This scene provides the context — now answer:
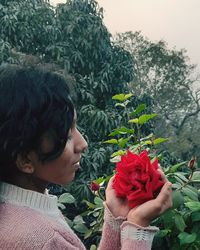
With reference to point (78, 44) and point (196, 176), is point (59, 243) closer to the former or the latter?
point (196, 176)

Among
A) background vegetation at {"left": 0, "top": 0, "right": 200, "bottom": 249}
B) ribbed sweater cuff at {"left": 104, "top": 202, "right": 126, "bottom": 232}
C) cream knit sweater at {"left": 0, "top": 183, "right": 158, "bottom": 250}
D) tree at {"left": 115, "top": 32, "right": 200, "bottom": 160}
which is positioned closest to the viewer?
cream knit sweater at {"left": 0, "top": 183, "right": 158, "bottom": 250}

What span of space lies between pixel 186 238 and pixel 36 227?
2.85 ft

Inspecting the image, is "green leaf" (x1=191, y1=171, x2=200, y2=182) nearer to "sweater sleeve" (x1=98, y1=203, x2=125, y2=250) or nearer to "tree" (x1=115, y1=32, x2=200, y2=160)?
"sweater sleeve" (x1=98, y1=203, x2=125, y2=250)

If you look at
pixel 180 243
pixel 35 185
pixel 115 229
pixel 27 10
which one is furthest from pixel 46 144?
pixel 27 10

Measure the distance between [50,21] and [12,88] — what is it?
5970 millimetres

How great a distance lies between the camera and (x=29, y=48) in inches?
261

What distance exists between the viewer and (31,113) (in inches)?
33.9

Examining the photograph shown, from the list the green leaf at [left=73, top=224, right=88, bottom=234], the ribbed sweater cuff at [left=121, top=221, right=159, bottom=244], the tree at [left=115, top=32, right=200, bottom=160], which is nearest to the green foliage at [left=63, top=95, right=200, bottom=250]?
the green leaf at [left=73, top=224, right=88, bottom=234]

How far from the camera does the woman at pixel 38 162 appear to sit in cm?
86

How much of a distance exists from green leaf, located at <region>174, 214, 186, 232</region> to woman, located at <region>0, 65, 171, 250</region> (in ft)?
2.25

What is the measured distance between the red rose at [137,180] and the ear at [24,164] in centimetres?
22

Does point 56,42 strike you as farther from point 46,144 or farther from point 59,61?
point 46,144

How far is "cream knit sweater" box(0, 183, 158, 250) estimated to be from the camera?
86cm

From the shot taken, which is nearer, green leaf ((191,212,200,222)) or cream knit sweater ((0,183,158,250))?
cream knit sweater ((0,183,158,250))
